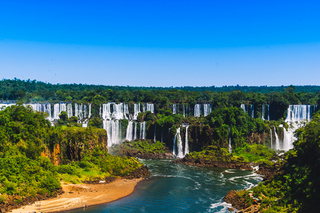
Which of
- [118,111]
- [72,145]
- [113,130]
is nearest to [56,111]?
[118,111]

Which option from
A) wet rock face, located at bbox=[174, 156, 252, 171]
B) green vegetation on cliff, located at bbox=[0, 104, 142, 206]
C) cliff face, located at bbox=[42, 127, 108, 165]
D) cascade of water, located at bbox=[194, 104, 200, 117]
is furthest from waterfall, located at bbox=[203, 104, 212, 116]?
cliff face, located at bbox=[42, 127, 108, 165]

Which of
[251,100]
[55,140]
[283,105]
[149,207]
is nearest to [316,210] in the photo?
[149,207]

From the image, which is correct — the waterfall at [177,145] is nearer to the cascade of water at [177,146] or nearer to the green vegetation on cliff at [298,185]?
the cascade of water at [177,146]

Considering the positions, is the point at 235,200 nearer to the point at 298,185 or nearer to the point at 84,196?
the point at 298,185

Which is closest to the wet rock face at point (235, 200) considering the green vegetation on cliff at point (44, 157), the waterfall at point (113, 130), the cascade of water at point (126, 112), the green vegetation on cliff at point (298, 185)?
the green vegetation on cliff at point (298, 185)

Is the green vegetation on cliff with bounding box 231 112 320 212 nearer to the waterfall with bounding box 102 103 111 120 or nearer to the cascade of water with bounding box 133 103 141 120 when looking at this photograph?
the waterfall with bounding box 102 103 111 120
